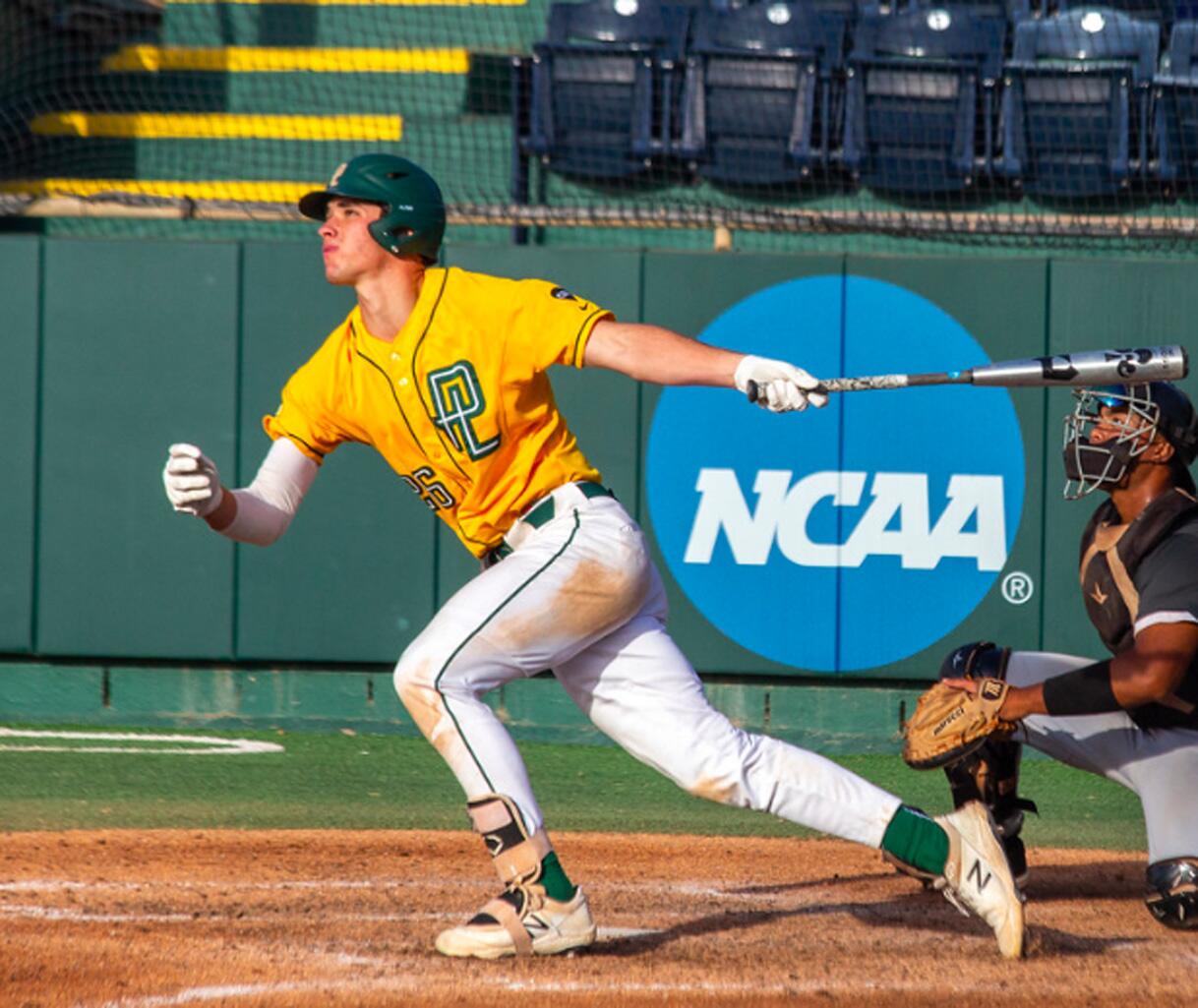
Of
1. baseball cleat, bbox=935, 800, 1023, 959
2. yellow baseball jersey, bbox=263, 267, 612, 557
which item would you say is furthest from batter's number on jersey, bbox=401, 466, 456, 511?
baseball cleat, bbox=935, 800, 1023, 959

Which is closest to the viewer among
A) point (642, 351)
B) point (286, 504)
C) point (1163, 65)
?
point (642, 351)

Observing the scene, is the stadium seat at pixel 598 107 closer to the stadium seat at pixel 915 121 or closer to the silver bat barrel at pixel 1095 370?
the stadium seat at pixel 915 121

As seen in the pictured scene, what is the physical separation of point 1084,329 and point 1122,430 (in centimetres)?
320

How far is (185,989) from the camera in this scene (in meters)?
3.60

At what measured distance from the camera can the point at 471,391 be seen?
4.01 meters

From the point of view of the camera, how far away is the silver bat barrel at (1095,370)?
13.4 feet

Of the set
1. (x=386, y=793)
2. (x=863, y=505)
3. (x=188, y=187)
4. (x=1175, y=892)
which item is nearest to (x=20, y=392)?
(x=386, y=793)

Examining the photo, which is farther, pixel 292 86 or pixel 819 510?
pixel 292 86

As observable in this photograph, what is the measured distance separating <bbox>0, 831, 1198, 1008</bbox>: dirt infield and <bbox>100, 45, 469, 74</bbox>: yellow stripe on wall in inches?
270

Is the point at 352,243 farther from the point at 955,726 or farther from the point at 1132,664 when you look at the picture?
the point at 1132,664

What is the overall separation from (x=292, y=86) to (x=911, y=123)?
409cm

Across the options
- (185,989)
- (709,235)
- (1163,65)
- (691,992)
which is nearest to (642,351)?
(691,992)

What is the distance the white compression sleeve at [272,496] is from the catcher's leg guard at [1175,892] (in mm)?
2348

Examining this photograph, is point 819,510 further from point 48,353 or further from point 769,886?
point 48,353
